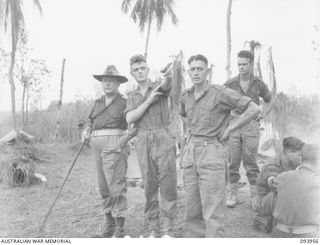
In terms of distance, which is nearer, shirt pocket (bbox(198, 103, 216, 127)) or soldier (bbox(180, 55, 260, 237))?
soldier (bbox(180, 55, 260, 237))

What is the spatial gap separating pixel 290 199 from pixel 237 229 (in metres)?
0.95

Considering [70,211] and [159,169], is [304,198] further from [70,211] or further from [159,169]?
[70,211]

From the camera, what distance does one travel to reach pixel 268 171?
4254 mm

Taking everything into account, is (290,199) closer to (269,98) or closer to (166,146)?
(166,146)

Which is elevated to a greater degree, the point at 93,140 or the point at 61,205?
the point at 93,140

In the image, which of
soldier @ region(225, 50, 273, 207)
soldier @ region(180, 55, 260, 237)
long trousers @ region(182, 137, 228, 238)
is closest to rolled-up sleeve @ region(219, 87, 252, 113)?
soldier @ region(180, 55, 260, 237)

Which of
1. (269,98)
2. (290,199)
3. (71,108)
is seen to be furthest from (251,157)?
(71,108)

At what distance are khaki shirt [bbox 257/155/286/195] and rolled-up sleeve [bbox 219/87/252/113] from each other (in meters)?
1.05

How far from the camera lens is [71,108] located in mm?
15695

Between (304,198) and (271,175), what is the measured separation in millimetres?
583

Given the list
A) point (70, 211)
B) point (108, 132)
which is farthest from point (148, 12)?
point (108, 132)

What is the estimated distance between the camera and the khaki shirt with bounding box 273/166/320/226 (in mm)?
3635

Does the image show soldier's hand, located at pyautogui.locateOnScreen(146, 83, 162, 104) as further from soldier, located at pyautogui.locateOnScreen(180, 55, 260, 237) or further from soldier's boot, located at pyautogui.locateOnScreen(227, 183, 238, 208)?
soldier's boot, located at pyautogui.locateOnScreen(227, 183, 238, 208)

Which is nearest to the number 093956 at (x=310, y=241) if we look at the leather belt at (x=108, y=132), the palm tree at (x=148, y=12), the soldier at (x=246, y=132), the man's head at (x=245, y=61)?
the soldier at (x=246, y=132)
